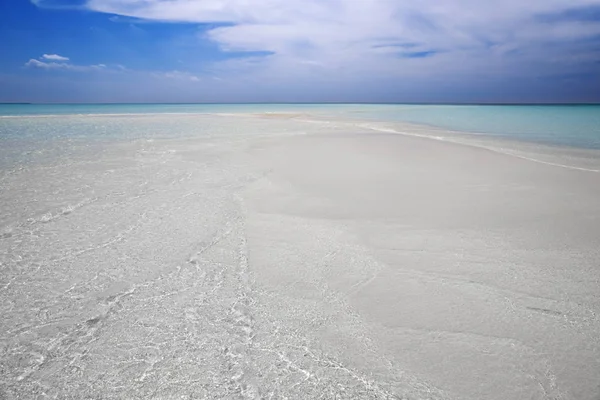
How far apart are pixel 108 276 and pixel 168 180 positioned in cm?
413

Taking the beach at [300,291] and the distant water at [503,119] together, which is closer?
the beach at [300,291]

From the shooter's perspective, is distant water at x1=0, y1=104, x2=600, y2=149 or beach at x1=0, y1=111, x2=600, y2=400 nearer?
beach at x1=0, y1=111, x2=600, y2=400

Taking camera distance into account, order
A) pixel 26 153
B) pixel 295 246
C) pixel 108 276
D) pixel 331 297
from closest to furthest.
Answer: pixel 331 297 → pixel 108 276 → pixel 295 246 → pixel 26 153

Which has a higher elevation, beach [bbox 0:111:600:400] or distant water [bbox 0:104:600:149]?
distant water [bbox 0:104:600:149]

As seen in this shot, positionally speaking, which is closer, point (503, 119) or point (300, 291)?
point (300, 291)

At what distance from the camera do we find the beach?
6.74 ft

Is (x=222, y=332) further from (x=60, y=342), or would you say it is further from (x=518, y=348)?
(x=518, y=348)

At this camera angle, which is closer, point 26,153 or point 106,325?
point 106,325

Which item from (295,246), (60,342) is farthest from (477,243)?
(60,342)

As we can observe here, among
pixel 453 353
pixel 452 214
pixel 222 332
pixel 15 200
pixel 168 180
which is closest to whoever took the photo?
pixel 453 353

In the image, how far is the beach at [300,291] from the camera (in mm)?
2055

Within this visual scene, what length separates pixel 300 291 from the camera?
3.01 m

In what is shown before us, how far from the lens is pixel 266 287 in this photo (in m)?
3.06

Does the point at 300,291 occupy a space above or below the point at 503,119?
below
